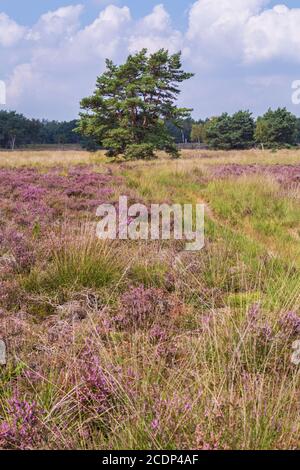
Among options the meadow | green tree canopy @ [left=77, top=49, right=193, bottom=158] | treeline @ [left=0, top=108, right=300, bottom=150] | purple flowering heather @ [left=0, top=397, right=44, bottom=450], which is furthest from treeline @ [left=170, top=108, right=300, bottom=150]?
purple flowering heather @ [left=0, top=397, right=44, bottom=450]

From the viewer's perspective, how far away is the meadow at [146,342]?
79.3 inches

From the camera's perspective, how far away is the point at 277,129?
6212cm

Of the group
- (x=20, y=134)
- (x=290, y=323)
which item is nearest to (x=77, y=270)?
(x=290, y=323)

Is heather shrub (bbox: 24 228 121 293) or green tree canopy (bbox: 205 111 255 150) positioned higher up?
green tree canopy (bbox: 205 111 255 150)

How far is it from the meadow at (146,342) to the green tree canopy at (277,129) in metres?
58.2

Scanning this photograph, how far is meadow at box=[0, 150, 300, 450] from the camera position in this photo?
6.61 feet

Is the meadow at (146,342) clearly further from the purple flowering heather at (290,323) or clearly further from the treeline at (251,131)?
the treeline at (251,131)

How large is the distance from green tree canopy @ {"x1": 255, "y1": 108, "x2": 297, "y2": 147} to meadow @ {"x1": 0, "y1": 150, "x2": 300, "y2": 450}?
191 ft

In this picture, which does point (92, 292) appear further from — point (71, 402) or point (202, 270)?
point (71, 402)

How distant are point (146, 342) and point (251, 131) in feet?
226

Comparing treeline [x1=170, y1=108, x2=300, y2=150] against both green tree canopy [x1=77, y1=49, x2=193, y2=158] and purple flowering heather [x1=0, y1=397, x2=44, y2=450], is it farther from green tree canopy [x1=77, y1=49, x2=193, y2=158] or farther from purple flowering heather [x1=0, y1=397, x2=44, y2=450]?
purple flowering heather [x1=0, y1=397, x2=44, y2=450]

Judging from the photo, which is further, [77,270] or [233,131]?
[233,131]

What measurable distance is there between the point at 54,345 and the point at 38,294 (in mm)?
1343

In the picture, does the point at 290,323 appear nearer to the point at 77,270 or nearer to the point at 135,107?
the point at 77,270
